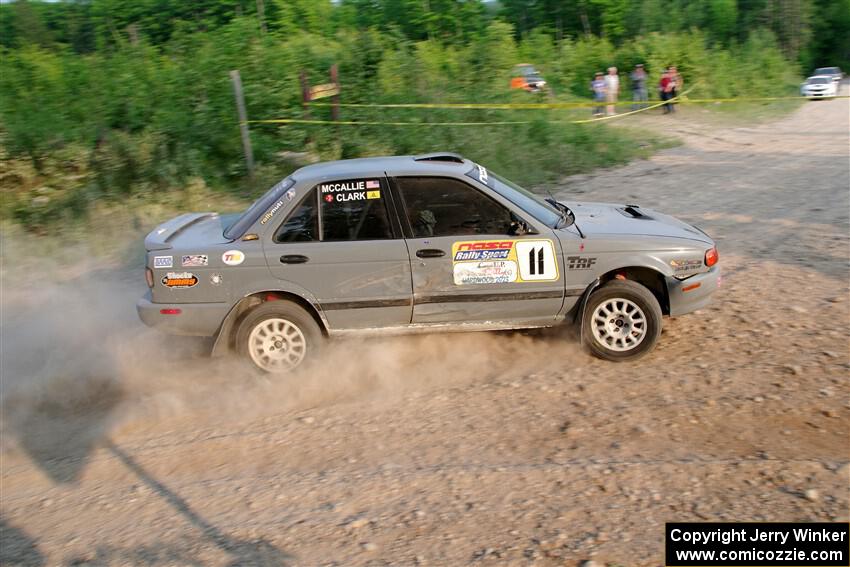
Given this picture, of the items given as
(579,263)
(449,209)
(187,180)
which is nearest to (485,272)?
(449,209)

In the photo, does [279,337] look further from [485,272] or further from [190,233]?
[485,272]

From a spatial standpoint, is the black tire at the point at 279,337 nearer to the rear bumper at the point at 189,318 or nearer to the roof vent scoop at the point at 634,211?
the rear bumper at the point at 189,318

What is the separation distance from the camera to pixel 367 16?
137ft

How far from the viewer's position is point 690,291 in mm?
5953

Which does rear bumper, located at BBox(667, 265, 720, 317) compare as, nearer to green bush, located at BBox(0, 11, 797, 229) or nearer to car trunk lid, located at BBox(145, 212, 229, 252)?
car trunk lid, located at BBox(145, 212, 229, 252)

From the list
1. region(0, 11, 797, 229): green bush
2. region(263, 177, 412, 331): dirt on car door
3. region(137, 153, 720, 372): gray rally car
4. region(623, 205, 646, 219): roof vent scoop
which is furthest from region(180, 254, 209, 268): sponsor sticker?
region(0, 11, 797, 229): green bush

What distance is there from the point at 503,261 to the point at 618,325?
1.03 metres

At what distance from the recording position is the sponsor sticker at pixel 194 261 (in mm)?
5953

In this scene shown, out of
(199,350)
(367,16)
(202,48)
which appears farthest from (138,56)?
(367,16)

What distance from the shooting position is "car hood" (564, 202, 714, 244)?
6.02 m

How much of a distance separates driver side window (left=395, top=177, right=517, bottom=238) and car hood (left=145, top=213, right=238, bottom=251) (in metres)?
1.49

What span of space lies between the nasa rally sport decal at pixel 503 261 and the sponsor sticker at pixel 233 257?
1631mm

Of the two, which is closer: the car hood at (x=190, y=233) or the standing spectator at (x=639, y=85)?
the car hood at (x=190, y=233)

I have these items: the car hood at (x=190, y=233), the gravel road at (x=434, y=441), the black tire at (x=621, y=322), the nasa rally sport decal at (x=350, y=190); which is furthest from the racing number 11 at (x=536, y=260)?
the car hood at (x=190, y=233)
